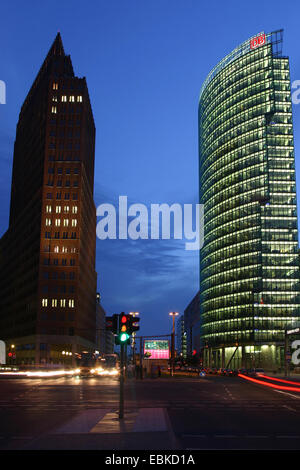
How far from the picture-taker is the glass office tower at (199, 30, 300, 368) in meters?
147

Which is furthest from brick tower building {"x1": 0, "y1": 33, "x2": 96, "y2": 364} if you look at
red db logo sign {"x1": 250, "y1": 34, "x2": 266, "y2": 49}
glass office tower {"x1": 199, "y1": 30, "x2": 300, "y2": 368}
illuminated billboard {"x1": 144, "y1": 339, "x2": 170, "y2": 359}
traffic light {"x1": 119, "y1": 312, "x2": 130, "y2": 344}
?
traffic light {"x1": 119, "y1": 312, "x2": 130, "y2": 344}

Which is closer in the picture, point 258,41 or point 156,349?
point 156,349

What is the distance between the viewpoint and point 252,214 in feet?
504

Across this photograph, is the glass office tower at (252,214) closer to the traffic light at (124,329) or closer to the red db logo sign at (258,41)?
the red db logo sign at (258,41)

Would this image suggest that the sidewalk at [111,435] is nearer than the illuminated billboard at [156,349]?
Yes

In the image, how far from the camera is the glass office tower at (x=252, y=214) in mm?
146875

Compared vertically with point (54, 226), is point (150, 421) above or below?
below

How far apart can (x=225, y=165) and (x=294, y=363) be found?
2825 inches

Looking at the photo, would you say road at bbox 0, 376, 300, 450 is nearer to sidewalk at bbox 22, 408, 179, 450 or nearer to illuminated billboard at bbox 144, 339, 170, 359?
sidewalk at bbox 22, 408, 179, 450

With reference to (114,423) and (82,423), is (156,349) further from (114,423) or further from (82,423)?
(114,423)

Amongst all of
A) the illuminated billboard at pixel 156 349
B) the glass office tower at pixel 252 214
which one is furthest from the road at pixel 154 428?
the glass office tower at pixel 252 214

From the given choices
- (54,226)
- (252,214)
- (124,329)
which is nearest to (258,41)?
(252,214)

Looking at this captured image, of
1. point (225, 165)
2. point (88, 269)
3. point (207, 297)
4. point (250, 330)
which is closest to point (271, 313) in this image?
point (250, 330)

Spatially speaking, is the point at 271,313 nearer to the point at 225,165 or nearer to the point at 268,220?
the point at 268,220
